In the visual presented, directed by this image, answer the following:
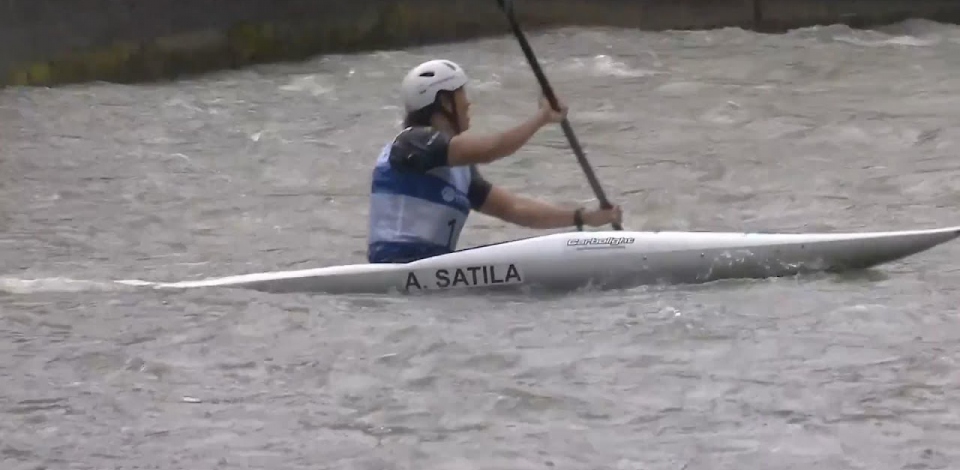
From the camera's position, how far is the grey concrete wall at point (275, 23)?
10.4 m

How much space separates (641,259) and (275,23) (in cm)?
744

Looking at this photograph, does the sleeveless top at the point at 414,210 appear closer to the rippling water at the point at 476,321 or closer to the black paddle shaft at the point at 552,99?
the rippling water at the point at 476,321

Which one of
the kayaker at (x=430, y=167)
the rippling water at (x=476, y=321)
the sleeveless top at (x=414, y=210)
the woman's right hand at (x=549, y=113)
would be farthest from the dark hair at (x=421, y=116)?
the rippling water at (x=476, y=321)

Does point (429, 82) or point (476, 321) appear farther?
point (429, 82)

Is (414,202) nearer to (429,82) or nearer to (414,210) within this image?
(414,210)

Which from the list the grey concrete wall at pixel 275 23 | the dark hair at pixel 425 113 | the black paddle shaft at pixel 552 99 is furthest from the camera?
the grey concrete wall at pixel 275 23

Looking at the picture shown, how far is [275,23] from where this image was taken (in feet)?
37.6

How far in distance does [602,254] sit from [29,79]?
6958mm

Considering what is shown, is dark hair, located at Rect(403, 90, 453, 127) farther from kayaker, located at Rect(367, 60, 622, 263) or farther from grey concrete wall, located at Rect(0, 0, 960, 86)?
grey concrete wall, located at Rect(0, 0, 960, 86)

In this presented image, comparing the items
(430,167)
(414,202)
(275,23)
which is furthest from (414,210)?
(275,23)

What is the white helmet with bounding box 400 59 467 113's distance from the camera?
460 cm

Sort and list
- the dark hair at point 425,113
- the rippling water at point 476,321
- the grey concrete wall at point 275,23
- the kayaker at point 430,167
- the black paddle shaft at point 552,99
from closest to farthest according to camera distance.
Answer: the rippling water at point 476,321 < the kayaker at point 430,167 < the dark hair at point 425,113 < the black paddle shaft at point 552,99 < the grey concrete wall at point 275,23

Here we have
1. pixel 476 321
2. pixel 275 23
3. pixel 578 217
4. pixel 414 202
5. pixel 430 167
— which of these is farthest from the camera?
pixel 275 23

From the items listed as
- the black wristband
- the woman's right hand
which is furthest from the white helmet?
the black wristband
